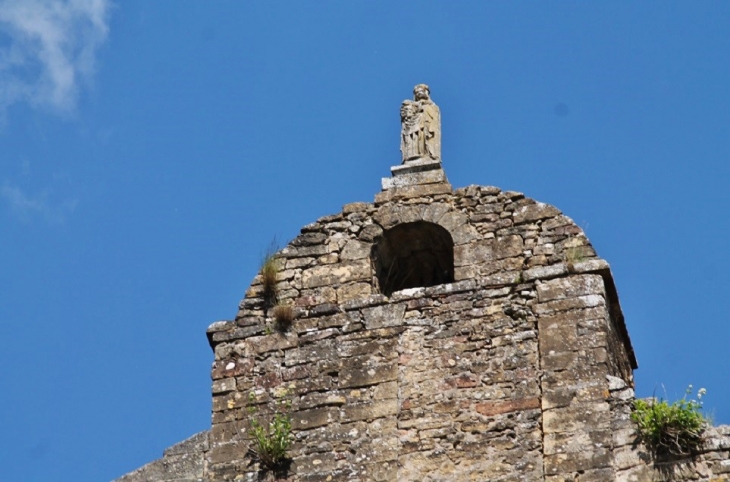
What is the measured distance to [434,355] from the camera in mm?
17750

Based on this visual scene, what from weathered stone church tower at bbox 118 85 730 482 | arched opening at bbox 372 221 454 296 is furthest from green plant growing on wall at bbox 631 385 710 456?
arched opening at bbox 372 221 454 296

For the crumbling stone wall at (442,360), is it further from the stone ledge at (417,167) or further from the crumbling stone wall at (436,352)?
the stone ledge at (417,167)

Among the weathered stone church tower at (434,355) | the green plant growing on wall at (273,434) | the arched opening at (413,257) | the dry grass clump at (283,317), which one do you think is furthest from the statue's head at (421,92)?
the green plant growing on wall at (273,434)

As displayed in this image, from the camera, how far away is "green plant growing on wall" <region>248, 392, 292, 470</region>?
17.6 m

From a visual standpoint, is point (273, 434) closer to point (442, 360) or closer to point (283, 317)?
point (283, 317)

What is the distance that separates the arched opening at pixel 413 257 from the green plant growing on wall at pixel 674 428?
9.11 feet

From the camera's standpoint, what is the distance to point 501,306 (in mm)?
17922

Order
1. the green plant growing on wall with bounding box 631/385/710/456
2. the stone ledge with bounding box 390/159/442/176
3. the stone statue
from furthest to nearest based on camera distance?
the stone statue
the stone ledge with bounding box 390/159/442/176
the green plant growing on wall with bounding box 631/385/710/456

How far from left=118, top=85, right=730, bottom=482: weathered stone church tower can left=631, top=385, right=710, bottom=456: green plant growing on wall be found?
4.0 inches

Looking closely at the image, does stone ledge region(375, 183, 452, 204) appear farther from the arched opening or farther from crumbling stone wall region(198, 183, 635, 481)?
the arched opening

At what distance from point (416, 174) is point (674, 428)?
381 centimetres

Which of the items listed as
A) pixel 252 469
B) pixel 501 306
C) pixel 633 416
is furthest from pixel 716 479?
pixel 252 469

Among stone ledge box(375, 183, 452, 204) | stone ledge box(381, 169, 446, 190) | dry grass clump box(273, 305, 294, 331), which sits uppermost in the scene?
stone ledge box(381, 169, 446, 190)

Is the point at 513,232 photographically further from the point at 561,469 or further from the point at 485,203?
the point at 561,469
